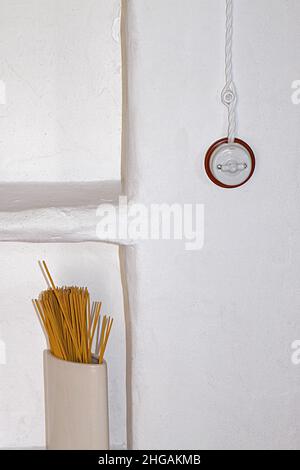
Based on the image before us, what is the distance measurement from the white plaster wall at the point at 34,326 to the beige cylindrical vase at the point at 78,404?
129mm

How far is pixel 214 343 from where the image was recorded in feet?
2.79

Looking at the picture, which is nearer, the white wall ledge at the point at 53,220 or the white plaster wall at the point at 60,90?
the white wall ledge at the point at 53,220

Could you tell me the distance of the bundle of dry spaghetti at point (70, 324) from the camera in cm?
86

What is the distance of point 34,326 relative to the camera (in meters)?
1.01

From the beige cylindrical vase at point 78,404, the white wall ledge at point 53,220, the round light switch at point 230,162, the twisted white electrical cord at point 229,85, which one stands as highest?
the twisted white electrical cord at point 229,85

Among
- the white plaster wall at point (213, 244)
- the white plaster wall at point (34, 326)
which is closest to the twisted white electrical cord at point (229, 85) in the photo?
the white plaster wall at point (213, 244)

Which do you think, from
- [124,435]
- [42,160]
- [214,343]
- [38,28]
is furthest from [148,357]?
[38,28]

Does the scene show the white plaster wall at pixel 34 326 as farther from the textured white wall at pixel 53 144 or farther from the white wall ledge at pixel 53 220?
the white wall ledge at pixel 53 220

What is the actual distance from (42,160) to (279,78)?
0.39 metres

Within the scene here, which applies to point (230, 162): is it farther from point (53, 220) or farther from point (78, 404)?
point (78, 404)

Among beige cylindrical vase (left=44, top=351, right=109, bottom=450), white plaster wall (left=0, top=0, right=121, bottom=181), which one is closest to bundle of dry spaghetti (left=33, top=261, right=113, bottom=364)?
beige cylindrical vase (left=44, top=351, right=109, bottom=450)

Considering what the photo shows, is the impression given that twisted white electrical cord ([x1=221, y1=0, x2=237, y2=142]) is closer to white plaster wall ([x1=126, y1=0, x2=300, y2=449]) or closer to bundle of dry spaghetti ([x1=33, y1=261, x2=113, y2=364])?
white plaster wall ([x1=126, y1=0, x2=300, y2=449])

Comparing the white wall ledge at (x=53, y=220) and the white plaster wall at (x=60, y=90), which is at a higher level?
the white plaster wall at (x=60, y=90)

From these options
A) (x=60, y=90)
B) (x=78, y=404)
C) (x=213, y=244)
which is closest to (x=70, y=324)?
(x=78, y=404)
